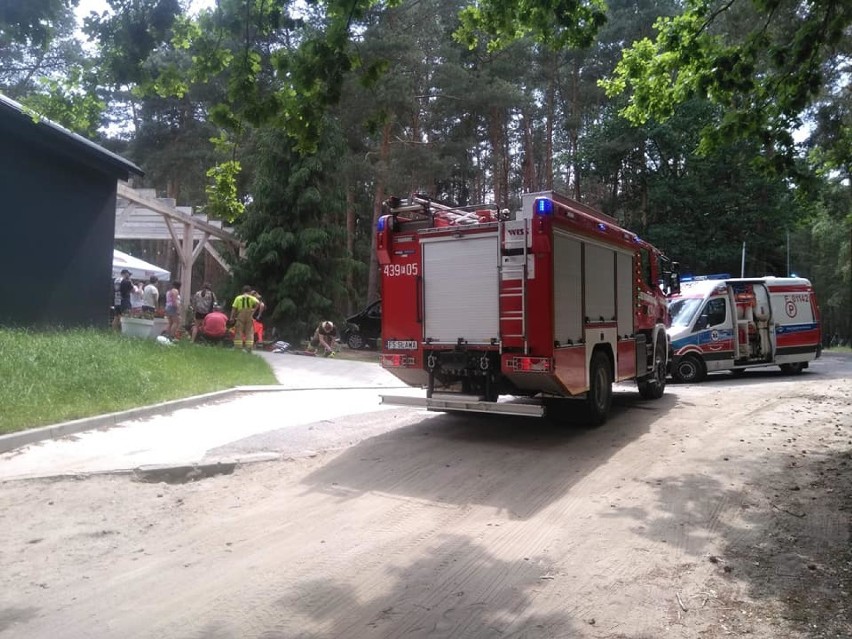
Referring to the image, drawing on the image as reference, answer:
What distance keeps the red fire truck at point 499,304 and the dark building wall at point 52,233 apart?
8955mm

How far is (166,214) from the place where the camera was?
2011 centimetres

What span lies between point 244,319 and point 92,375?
760 centimetres

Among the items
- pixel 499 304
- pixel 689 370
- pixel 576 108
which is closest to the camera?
pixel 499 304

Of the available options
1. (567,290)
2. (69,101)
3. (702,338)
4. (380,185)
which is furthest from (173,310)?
(702,338)

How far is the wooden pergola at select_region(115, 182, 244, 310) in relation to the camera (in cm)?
1911

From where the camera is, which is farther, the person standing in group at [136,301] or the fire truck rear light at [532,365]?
the person standing in group at [136,301]

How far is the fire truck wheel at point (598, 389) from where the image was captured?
9.45 m

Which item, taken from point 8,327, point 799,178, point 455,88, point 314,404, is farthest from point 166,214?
point 799,178

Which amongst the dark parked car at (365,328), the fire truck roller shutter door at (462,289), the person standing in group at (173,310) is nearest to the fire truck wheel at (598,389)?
the fire truck roller shutter door at (462,289)

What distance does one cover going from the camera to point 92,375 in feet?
34.0

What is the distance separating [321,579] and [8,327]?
12.0 meters

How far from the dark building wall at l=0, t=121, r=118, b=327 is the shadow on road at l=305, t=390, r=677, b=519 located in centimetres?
939

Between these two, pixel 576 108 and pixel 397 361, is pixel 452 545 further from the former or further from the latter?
pixel 576 108

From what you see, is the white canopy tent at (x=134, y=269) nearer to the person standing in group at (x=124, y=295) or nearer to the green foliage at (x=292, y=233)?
the person standing in group at (x=124, y=295)
